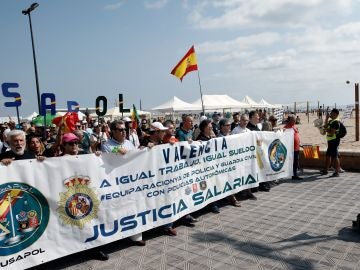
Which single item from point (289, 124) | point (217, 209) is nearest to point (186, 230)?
point (217, 209)

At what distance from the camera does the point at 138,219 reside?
16.2ft

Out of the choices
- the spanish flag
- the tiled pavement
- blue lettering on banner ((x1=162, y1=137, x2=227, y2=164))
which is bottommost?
the tiled pavement

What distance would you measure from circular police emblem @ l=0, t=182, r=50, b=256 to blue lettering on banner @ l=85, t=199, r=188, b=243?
2.29 ft

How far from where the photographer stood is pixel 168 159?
5395mm

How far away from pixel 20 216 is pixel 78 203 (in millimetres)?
693

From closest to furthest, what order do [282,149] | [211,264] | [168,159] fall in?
[211,264] → [168,159] → [282,149]

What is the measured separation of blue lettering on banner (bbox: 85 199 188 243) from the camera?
179 inches

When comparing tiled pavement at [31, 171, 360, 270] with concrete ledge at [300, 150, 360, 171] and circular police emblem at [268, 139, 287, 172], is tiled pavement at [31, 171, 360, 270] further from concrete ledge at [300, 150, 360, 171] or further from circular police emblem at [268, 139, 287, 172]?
concrete ledge at [300, 150, 360, 171]

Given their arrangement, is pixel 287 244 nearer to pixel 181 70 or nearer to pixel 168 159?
pixel 168 159

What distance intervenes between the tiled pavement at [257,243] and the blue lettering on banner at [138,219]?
0.29 metres

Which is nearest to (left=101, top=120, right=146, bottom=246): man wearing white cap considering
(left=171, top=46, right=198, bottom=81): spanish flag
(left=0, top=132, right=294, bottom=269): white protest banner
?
(left=0, top=132, right=294, bottom=269): white protest banner

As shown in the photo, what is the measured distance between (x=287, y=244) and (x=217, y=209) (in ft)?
5.95

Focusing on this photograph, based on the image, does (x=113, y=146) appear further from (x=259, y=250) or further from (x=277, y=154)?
(x=277, y=154)

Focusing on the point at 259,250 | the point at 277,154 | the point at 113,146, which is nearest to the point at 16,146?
the point at 113,146
